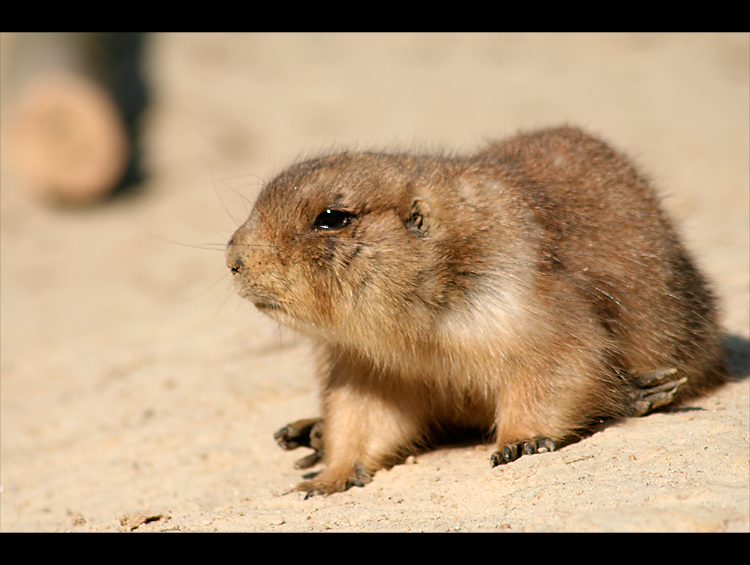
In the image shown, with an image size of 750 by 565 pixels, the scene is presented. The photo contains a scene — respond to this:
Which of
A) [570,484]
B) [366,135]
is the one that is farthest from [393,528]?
[366,135]

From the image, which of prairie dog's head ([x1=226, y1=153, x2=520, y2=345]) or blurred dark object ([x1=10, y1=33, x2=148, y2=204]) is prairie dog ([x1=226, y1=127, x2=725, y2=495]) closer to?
prairie dog's head ([x1=226, y1=153, x2=520, y2=345])

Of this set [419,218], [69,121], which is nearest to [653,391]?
[419,218]

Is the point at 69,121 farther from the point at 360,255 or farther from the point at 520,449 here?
the point at 520,449

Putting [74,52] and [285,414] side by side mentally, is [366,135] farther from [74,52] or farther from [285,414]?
[285,414]

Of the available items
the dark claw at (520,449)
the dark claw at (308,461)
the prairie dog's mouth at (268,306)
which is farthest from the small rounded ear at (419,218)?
the dark claw at (308,461)

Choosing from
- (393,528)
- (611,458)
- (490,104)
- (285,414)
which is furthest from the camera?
(490,104)

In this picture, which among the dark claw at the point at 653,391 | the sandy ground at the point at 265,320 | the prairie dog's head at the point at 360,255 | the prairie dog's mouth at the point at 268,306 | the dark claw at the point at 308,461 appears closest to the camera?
the sandy ground at the point at 265,320

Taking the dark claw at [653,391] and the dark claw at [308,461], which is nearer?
the dark claw at [653,391]

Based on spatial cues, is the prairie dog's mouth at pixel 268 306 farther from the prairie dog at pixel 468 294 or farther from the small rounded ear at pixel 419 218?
the small rounded ear at pixel 419 218
